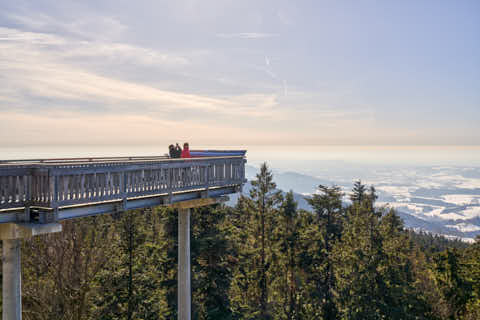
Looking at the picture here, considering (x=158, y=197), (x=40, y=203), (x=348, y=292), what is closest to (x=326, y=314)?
(x=348, y=292)

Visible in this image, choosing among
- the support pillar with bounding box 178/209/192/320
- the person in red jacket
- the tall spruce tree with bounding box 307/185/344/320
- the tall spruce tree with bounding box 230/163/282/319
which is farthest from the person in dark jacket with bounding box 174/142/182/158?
the tall spruce tree with bounding box 307/185/344/320

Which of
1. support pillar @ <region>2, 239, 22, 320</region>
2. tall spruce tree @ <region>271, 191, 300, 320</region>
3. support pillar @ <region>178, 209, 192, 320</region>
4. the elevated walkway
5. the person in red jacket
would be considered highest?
the person in red jacket

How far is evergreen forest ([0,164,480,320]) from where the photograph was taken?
19.2 m

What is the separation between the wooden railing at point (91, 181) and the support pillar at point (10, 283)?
1400 millimetres

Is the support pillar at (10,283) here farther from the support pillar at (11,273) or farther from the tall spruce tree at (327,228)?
the tall spruce tree at (327,228)

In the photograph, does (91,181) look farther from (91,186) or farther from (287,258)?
(287,258)

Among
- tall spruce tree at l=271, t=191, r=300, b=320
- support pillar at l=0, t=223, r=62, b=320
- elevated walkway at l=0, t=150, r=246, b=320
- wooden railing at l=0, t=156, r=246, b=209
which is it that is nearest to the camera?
wooden railing at l=0, t=156, r=246, b=209

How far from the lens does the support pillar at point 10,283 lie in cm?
929

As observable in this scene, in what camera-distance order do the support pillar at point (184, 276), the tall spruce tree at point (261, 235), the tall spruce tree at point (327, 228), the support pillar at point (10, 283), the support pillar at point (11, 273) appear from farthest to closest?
the tall spruce tree at point (327, 228)
the tall spruce tree at point (261, 235)
the support pillar at point (184, 276)
the support pillar at point (10, 283)
the support pillar at point (11, 273)

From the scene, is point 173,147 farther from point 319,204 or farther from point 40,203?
point 319,204

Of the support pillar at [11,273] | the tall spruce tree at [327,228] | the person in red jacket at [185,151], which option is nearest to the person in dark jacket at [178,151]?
the person in red jacket at [185,151]

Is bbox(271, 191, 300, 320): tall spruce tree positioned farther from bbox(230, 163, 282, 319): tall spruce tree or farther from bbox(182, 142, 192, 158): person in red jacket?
bbox(182, 142, 192, 158): person in red jacket

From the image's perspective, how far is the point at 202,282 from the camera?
27000 millimetres

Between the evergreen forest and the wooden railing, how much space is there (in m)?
8.30
